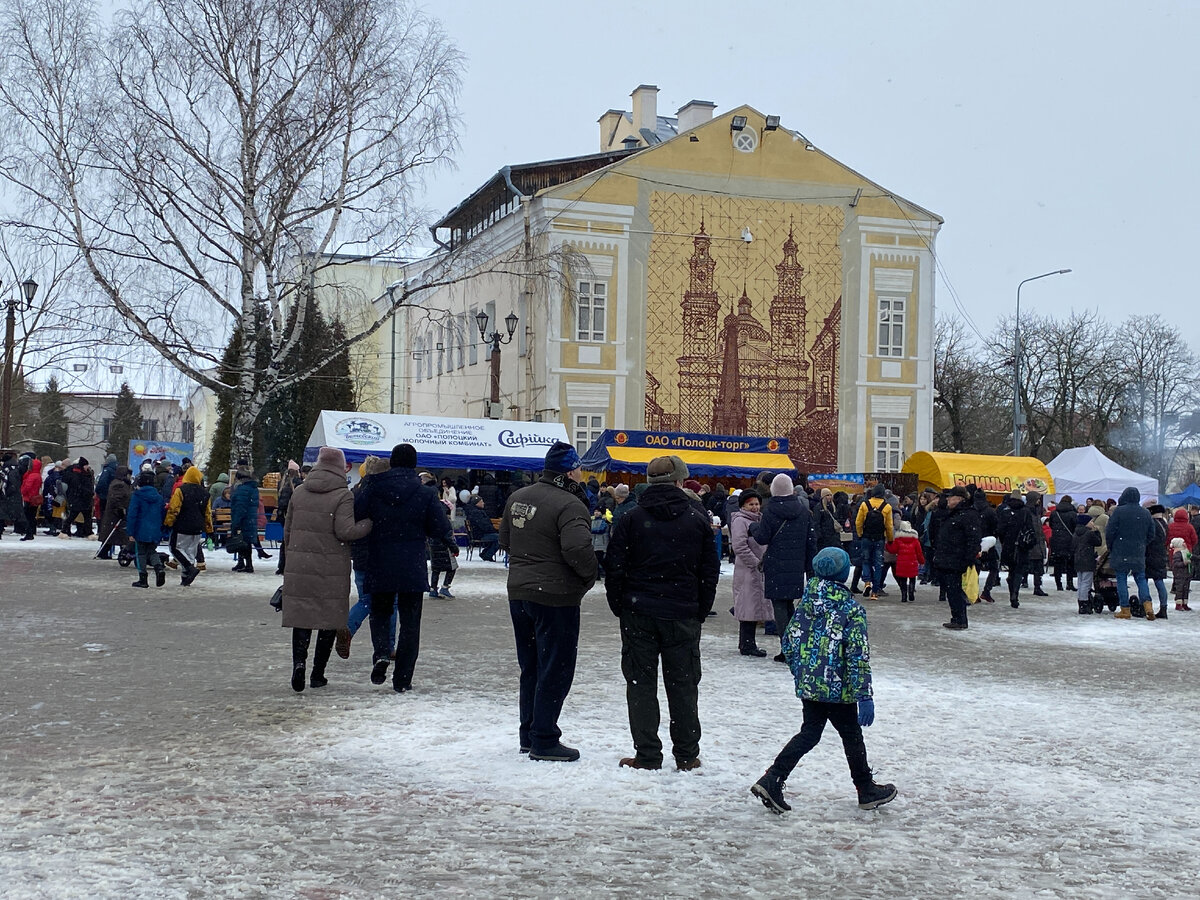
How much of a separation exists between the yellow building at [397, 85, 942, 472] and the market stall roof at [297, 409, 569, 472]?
27.1ft

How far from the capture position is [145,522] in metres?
17.9

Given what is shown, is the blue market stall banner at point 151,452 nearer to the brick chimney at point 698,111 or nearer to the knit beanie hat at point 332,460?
the brick chimney at point 698,111

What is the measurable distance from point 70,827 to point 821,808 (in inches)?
138

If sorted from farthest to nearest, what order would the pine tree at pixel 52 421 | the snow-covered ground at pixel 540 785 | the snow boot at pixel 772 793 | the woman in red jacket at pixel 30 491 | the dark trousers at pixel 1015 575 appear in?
1. the pine tree at pixel 52 421
2. the woman in red jacket at pixel 30 491
3. the dark trousers at pixel 1015 575
4. the snow boot at pixel 772 793
5. the snow-covered ground at pixel 540 785

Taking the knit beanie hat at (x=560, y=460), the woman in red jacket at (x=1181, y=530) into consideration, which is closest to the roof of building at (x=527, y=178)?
the woman in red jacket at (x=1181, y=530)

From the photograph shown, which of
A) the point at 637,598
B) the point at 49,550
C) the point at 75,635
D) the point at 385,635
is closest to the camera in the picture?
the point at 637,598

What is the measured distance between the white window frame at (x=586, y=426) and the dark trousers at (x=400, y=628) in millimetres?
29932

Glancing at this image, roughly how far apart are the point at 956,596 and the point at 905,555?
4299 millimetres

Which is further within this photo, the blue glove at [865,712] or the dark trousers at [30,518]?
the dark trousers at [30,518]

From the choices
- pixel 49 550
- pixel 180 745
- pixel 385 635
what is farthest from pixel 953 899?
pixel 49 550

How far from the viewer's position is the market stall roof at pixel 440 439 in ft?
96.9

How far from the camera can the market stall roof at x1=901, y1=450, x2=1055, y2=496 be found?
33812mm

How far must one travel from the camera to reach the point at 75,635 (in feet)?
42.7

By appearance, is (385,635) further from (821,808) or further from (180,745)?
(821,808)
